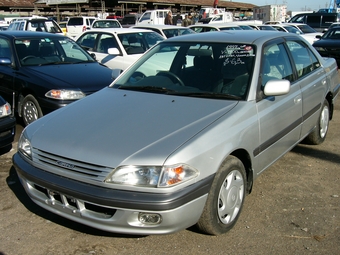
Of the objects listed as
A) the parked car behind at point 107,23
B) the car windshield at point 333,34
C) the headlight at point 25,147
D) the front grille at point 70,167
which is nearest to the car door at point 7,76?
the headlight at point 25,147

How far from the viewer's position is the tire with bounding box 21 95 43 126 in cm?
619

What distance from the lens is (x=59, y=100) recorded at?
5969mm

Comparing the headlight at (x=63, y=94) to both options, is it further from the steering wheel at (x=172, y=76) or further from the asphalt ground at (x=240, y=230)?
the steering wheel at (x=172, y=76)

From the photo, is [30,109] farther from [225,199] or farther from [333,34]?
[333,34]

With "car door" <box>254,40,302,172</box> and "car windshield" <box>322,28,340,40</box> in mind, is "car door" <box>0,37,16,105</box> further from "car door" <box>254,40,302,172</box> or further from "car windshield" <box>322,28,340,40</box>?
"car windshield" <box>322,28,340,40</box>

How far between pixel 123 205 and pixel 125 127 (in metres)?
0.72

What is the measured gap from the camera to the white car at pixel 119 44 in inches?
366

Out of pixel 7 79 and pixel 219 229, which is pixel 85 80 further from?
pixel 219 229

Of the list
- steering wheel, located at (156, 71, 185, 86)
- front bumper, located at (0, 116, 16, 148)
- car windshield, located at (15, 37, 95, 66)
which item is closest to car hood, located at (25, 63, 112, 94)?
car windshield, located at (15, 37, 95, 66)

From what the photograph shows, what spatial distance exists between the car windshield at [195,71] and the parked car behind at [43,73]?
1.90 metres

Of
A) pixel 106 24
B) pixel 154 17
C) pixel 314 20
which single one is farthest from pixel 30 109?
pixel 154 17

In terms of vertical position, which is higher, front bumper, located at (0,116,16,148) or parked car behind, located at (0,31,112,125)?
parked car behind, located at (0,31,112,125)

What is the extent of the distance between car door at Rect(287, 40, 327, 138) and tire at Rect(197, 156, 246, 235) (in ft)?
5.27

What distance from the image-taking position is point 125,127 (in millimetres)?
3266
